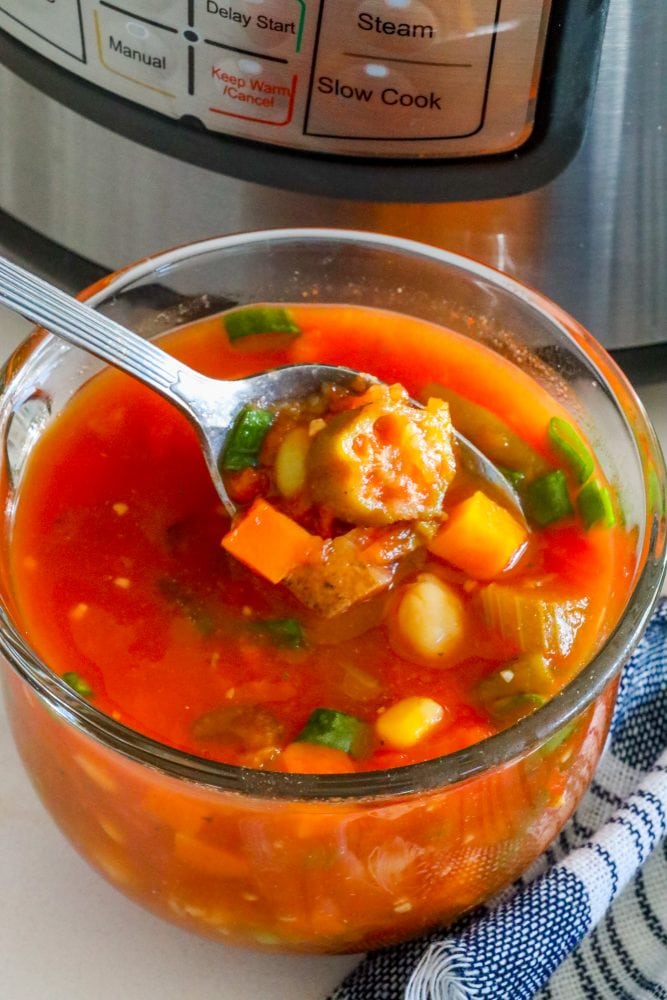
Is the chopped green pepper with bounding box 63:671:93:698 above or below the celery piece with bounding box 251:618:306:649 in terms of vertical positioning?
below

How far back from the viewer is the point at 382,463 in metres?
0.97

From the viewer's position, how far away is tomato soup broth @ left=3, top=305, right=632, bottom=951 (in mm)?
845

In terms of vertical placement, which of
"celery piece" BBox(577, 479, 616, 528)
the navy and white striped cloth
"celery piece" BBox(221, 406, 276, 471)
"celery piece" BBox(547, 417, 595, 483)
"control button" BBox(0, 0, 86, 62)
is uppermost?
"control button" BBox(0, 0, 86, 62)

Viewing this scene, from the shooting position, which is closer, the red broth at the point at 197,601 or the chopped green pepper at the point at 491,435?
the red broth at the point at 197,601

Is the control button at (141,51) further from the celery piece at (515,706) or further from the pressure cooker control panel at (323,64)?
the celery piece at (515,706)

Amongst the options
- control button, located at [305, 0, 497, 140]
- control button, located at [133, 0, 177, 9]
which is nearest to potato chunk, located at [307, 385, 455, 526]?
control button, located at [305, 0, 497, 140]

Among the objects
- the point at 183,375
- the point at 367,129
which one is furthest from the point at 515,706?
the point at 367,129

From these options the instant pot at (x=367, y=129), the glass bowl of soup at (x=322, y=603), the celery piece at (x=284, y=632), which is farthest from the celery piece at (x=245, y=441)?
the instant pot at (x=367, y=129)

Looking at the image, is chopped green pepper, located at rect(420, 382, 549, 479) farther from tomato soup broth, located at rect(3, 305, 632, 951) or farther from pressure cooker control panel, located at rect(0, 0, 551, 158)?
pressure cooker control panel, located at rect(0, 0, 551, 158)

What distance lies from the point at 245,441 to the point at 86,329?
0.16m

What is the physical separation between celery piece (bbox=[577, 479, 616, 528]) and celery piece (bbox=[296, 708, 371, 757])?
0.94 ft

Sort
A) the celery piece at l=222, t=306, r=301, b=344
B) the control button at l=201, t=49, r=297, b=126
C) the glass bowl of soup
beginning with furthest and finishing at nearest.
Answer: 1. the celery piece at l=222, t=306, r=301, b=344
2. the control button at l=201, t=49, r=297, b=126
3. the glass bowl of soup

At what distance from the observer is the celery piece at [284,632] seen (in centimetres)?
95

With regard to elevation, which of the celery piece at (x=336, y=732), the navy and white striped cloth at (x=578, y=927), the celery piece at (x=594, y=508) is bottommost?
the navy and white striped cloth at (x=578, y=927)
